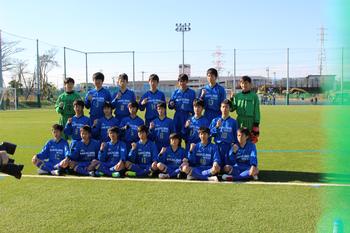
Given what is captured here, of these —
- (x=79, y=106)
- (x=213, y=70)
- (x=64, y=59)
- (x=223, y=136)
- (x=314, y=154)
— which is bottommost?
(x=314, y=154)

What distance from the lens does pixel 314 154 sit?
28.4 feet

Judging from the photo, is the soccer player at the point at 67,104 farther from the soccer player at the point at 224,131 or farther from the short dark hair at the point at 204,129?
the soccer player at the point at 224,131

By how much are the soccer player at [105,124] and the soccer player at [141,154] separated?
2.06 ft

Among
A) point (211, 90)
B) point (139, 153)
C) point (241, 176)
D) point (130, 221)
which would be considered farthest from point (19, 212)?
point (211, 90)

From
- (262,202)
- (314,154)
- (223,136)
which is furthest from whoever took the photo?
(314,154)

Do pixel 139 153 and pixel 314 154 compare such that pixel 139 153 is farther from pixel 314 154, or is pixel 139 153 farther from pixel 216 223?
pixel 314 154

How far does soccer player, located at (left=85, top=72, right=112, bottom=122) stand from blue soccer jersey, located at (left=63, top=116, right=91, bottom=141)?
0.59 ft

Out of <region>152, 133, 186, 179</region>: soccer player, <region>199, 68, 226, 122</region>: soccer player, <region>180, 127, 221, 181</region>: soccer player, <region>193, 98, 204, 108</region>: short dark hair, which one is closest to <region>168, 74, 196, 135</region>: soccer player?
<region>199, 68, 226, 122</region>: soccer player

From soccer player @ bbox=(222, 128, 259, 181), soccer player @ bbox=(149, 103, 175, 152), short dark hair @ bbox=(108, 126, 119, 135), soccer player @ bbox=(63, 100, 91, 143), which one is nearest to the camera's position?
soccer player @ bbox=(222, 128, 259, 181)

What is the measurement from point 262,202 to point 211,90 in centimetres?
265

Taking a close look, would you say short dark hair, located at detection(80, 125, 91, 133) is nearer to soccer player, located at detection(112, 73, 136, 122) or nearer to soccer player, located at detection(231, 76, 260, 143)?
soccer player, located at detection(112, 73, 136, 122)

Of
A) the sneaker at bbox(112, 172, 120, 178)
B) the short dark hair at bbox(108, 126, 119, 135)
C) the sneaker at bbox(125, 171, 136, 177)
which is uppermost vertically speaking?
the short dark hair at bbox(108, 126, 119, 135)

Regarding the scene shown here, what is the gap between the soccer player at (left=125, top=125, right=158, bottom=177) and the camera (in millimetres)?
6648

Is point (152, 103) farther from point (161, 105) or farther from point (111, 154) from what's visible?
point (111, 154)
